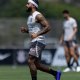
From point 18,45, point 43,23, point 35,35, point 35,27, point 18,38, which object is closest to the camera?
point 35,35

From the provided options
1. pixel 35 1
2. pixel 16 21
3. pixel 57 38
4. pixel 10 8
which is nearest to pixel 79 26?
pixel 57 38

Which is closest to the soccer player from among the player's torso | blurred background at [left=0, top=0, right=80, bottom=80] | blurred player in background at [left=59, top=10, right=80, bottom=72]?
blurred background at [left=0, top=0, right=80, bottom=80]

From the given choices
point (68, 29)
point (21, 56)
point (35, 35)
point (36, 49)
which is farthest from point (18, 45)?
point (35, 35)

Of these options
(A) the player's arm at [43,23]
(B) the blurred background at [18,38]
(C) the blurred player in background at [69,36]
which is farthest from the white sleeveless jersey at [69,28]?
(B) the blurred background at [18,38]

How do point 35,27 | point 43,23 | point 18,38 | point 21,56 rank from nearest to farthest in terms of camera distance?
point 43,23
point 35,27
point 21,56
point 18,38

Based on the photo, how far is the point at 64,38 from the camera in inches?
494

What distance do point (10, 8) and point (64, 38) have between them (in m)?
15.7

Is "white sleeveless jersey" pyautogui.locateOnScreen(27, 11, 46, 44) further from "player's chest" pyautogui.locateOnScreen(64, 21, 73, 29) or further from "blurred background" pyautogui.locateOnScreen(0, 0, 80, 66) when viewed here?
"blurred background" pyautogui.locateOnScreen(0, 0, 80, 66)

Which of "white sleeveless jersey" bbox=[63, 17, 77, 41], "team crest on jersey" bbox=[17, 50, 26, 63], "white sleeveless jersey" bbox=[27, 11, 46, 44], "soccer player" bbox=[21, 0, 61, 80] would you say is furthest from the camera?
"team crest on jersey" bbox=[17, 50, 26, 63]

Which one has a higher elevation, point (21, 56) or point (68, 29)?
point (68, 29)

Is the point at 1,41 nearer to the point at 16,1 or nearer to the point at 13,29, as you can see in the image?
the point at 13,29

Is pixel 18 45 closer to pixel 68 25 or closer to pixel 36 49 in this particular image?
pixel 68 25

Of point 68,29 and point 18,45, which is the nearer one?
point 68,29

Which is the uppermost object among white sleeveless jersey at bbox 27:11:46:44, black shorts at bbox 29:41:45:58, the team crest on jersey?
white sleeveless jersey at bbox 27:11:46:44
